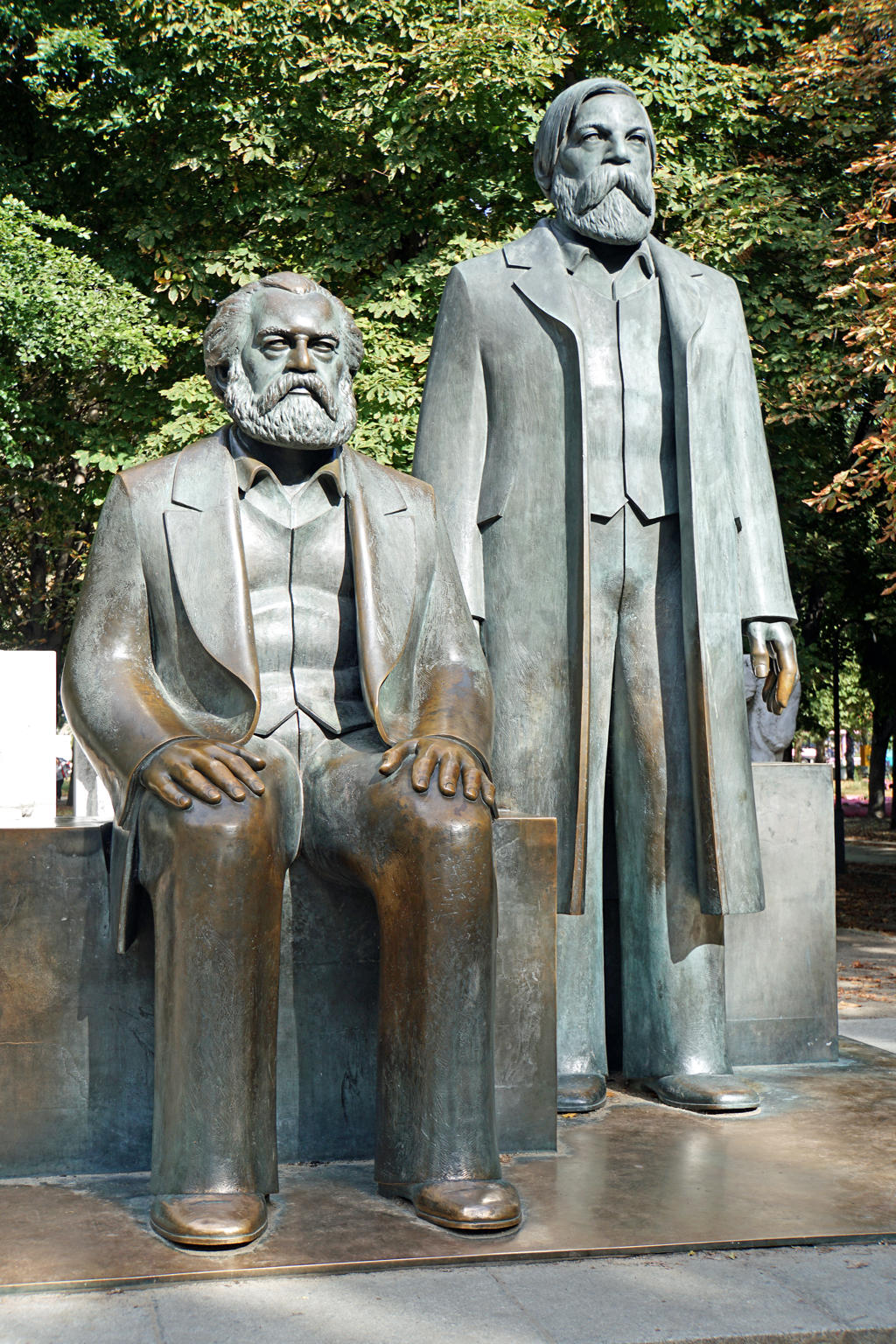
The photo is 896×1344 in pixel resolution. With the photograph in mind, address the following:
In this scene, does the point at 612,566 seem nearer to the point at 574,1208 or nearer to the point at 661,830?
the point at 661,830

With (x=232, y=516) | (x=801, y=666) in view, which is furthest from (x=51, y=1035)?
(x=801, y=666)

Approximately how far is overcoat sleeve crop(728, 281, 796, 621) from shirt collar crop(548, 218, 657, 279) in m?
0.29

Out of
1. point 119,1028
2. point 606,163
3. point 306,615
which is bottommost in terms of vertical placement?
point 119,1028

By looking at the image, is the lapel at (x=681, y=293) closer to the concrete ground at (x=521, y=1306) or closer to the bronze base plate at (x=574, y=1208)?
the bronze base plate at (x=574, y=1208)

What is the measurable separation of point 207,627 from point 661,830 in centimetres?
164

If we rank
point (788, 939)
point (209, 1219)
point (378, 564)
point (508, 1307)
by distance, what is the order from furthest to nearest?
point (788, 939) < point (378, 564) < point (209, 1219) < point (508, 1307)

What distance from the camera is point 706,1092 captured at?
14.1 feet

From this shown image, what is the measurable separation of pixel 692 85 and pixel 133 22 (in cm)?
492

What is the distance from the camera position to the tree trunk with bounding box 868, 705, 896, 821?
26117 mm

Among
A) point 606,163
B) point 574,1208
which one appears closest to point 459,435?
point 606,163

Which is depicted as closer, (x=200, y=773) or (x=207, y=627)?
(x=200, y=773)

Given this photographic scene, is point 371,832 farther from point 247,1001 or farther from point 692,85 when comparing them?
point 692,85

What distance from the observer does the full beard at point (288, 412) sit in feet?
12.2

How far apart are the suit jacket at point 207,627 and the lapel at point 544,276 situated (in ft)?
3.19
